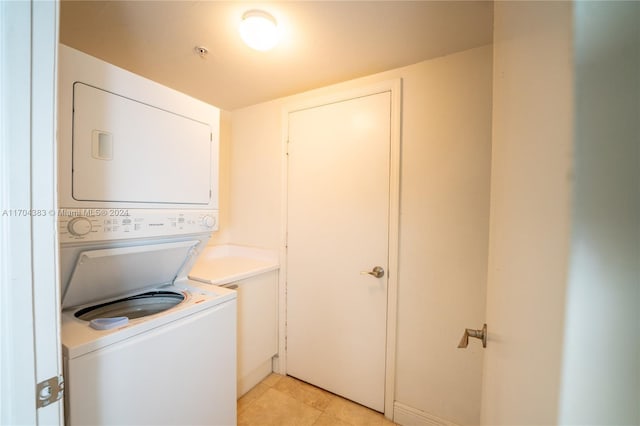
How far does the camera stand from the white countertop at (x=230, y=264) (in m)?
1.78

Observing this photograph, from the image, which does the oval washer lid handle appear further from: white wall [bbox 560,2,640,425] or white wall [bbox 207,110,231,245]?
white wall [bbox 207,110,231,245]

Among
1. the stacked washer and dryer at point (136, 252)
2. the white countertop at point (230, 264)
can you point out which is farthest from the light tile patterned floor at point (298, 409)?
the white countertop at point (230, 264)

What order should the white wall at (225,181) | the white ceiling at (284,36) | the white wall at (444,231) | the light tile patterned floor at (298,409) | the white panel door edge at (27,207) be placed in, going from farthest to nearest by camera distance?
the white wall at (225,181)
the light tile patterned floor at (298,409)
the white wall at (444,231)
the white ceiling at (284,36)
the white panel door edge at (27,207)

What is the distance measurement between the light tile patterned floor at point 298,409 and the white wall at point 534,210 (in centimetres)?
161

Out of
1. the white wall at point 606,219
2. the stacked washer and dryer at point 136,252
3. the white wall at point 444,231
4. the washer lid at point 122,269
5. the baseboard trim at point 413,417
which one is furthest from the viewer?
the baseboard trim at point 413,417

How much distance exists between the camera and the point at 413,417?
170 cm

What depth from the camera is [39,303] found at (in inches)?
24.0

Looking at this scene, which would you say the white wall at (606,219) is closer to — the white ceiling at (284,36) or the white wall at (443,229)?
the white ceiling at (284,36)

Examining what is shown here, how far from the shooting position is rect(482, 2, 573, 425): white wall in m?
0.27

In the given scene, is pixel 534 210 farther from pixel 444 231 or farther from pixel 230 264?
pixel 230 264

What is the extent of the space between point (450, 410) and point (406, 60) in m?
2.38

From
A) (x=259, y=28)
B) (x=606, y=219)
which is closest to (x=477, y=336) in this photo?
(x=606, y=219)

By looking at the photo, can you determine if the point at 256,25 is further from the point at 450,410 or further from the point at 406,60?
the point at 450,410

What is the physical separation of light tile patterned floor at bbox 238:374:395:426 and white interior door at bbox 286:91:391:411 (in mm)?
73
